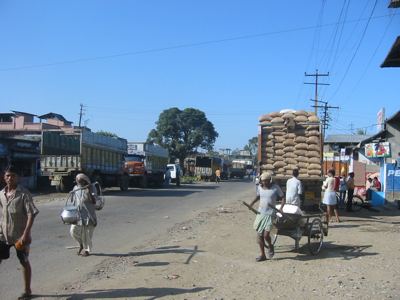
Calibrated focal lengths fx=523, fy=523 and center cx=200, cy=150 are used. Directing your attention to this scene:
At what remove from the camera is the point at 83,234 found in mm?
9945

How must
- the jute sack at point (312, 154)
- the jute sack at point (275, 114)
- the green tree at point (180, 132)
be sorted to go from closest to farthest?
the jute sack at point (312, 154) < the jute sack at point (275, 114) < the green tree at point (180, 132)

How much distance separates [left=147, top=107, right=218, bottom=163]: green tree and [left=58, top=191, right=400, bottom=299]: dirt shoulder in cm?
7455

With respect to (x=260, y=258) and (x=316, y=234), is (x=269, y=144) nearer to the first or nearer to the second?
(x=316, y=234)

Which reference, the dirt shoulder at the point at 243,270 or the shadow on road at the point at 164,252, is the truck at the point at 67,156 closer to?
the dirt shoulder at the point at 243,270

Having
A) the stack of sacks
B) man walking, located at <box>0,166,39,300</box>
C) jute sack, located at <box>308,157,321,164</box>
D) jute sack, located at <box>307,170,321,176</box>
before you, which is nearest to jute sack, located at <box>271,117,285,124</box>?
the stack of sacks

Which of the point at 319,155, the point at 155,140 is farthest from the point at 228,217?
the point at 155,140

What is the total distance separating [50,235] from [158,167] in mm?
30352

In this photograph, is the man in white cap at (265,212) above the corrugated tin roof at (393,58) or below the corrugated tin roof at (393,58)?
below

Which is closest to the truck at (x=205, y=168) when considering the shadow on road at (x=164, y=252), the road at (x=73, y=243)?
the road at (x=73, y=243)

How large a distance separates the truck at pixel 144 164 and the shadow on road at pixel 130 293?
28683mm

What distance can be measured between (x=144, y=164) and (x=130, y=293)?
105ft

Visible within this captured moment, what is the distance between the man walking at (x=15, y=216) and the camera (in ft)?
21.4

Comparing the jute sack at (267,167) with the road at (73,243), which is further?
the jute sack at (267,167)

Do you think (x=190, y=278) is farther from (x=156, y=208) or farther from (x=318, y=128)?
(x=156, y=208)
